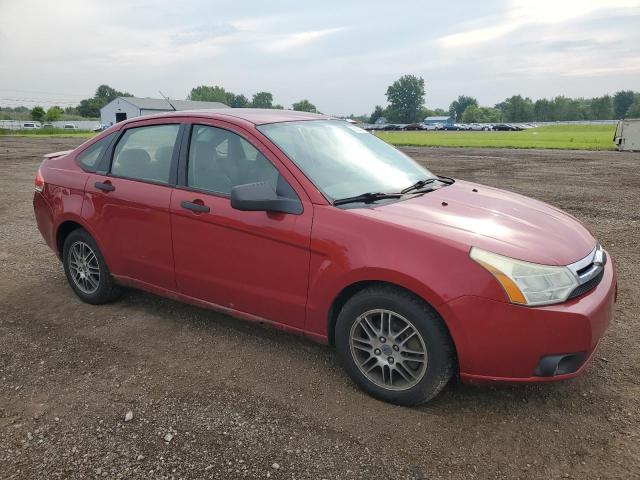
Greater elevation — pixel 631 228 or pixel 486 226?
pixel 486 226

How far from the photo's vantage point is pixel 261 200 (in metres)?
3.18

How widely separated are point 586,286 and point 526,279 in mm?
452

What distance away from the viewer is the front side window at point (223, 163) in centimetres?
352

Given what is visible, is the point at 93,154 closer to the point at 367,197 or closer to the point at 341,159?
the point at 341,159

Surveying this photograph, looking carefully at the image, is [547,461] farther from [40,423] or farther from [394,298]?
[40,423]

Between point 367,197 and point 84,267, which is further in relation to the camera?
point 84,267

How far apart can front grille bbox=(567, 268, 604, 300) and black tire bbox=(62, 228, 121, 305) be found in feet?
11.8

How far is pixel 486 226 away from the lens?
10.0 feet

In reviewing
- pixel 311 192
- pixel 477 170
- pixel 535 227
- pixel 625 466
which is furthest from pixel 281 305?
pixel 477 170

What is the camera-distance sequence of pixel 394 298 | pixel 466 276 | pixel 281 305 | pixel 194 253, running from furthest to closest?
pixel 194 253 < pixel 281 305 < pixel 394 298 < pixel 466 276

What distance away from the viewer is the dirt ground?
2588 mm

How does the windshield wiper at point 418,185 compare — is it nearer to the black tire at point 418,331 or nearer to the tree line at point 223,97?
the black tire at point 418,331

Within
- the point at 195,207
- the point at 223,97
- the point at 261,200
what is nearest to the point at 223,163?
the point at 195,207

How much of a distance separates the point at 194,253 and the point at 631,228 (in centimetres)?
670
